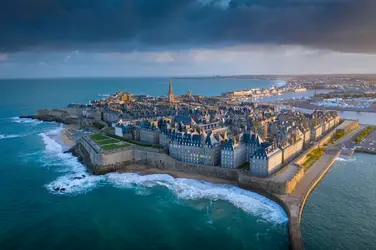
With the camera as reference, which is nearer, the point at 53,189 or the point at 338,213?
the point at 338,213

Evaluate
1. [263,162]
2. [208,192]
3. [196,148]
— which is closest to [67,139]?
[196,148]

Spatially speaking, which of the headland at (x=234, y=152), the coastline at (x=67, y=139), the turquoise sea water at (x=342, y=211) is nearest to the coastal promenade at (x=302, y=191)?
the headland at (x=234, y=152)

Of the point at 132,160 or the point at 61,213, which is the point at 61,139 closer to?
the point at 132,160

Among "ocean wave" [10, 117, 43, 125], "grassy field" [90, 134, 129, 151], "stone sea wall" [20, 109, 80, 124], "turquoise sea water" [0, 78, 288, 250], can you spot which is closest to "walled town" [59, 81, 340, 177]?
"grassy field" [90, 134, 129, 151]

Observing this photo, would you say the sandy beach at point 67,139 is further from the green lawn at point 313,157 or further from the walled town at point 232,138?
the green lawn at point 313,157

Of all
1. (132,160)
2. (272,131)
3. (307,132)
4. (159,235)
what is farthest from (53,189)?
(307,132)

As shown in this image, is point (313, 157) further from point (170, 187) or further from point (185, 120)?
point (170, 187)
